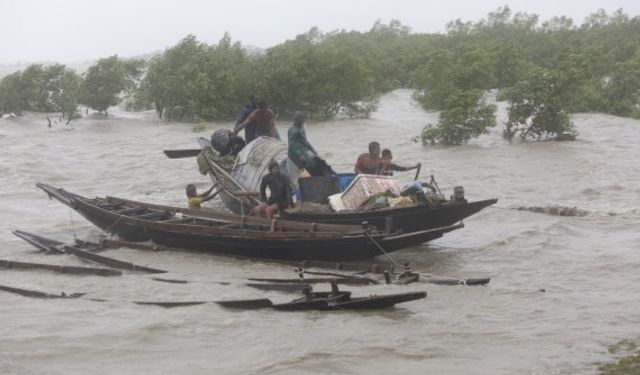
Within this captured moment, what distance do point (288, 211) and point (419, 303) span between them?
2.76 m

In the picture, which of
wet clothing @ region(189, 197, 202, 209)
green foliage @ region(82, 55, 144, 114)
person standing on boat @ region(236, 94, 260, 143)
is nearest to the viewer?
wet clothing @ region(189, 197, 202, 209)

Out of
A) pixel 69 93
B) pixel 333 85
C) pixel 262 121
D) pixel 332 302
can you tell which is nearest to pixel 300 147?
pixel 262 121

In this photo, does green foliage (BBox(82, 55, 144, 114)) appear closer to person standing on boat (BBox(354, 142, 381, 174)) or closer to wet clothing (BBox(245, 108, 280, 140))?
wet clothing (BBox(245, 108, 280, 140))

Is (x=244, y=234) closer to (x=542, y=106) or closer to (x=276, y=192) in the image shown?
(x=276, y=192)

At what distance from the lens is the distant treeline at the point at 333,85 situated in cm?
1766

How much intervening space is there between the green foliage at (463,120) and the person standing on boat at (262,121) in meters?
6.60

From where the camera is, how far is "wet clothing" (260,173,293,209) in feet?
30.9

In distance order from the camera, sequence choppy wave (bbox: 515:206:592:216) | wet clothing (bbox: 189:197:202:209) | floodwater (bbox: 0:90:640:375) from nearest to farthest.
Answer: floodwater (bbox: 0:90:640:375)
wet clothing (bbox: 189:197:202:209)
choppy wave (bbox: 515:206:592:216)

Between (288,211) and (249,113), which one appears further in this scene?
(249,113)

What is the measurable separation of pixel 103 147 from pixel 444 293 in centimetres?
1673

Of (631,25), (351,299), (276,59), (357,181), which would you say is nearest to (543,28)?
(631,25)

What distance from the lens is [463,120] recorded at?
1769 cm

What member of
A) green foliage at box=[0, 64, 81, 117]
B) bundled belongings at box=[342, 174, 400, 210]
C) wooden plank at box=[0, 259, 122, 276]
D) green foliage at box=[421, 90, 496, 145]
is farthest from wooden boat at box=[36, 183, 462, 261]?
green foliage at box=[0, 64, 81, 117]

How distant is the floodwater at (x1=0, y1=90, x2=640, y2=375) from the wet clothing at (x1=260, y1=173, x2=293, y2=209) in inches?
37.8
